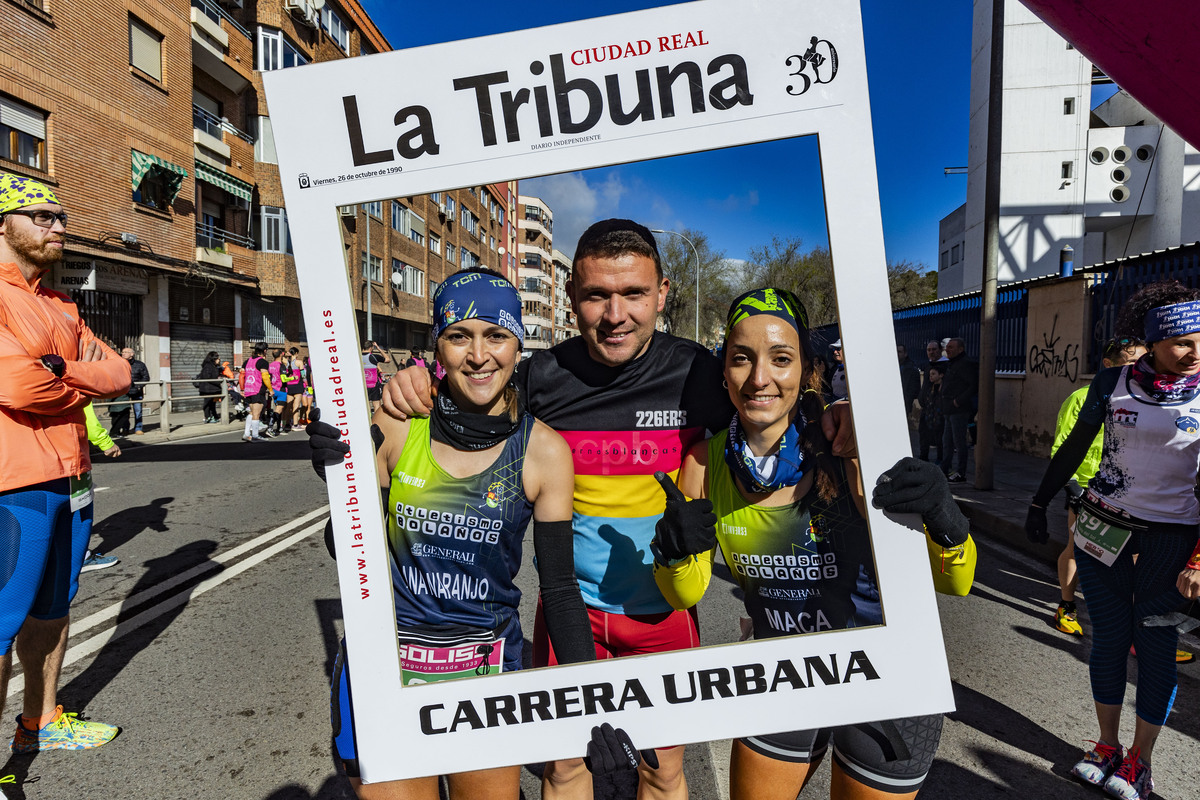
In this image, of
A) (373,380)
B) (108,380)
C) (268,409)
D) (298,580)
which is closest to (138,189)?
(268,409)

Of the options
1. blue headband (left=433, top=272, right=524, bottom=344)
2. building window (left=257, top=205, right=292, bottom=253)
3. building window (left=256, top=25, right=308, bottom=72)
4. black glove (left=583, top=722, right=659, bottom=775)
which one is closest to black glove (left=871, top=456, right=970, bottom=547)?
black glove (left=583, top=722, right=659, bottom=775)

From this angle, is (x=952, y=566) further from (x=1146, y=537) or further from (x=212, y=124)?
(x=212, y=124)

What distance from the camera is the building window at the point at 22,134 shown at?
1412cm

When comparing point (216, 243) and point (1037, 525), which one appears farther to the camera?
point (216, 243)

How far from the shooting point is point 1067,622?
13.8ft

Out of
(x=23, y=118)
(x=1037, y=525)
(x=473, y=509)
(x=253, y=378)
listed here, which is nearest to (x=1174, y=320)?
(x=1037, y=525)

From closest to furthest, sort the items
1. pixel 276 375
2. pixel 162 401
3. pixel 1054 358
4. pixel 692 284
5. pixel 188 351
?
1. pixel 692 284
2. pixel 1054 358
3. pixel 162 401
4. pixel 276 375
5. pixel 188 351

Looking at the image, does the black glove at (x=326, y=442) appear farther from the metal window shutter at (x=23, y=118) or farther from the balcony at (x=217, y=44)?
the balcony at (x=217, y=44)

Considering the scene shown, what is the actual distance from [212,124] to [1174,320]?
1054 inches

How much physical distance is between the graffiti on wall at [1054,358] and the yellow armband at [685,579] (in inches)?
422

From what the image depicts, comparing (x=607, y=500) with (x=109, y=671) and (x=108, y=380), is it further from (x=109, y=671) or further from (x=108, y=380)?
(x=109, y=671)

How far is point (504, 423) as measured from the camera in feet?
5.65

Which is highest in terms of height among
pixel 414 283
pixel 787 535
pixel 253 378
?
pixel 253 378

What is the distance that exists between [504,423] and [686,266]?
0.64 m
